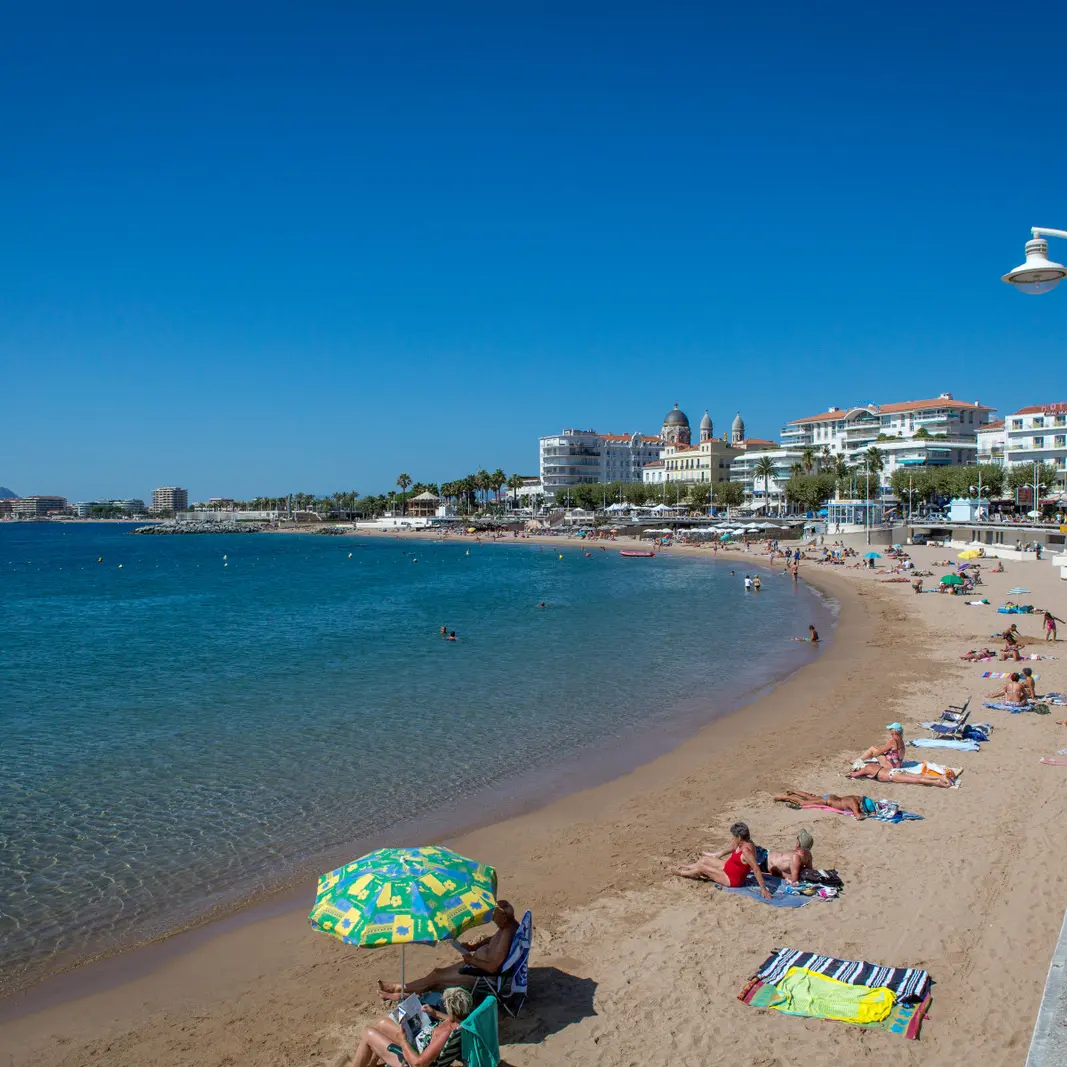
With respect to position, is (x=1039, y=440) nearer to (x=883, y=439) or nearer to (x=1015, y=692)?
(x=883, y=439)

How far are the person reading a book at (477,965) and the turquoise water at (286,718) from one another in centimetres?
412

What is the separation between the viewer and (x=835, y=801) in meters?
12.6

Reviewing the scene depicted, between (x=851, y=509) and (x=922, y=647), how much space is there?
60363 mm

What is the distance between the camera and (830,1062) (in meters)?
6.64

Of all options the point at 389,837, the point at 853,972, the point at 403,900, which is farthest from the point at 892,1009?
the point at 389,837

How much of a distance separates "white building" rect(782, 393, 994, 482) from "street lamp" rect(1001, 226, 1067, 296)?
4042 inches

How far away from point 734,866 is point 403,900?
4.61 m

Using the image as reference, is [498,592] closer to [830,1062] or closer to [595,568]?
[595,568]

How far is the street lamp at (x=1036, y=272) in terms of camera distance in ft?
20.3

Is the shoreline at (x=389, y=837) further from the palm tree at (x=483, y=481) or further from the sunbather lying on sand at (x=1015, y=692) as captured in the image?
the palm tree at (x=483, y=481)

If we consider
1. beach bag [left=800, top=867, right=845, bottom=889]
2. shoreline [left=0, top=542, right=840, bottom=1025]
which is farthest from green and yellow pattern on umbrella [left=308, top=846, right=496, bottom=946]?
beach bag [left=800, top=867, right=845, bottom=889]

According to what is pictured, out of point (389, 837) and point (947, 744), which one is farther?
point (947, 744)

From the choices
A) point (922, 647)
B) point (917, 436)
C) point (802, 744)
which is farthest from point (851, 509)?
point (802, 744)

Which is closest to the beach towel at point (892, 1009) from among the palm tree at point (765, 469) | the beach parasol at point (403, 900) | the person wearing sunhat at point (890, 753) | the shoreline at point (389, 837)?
the beach parasol at point (403, 900)
